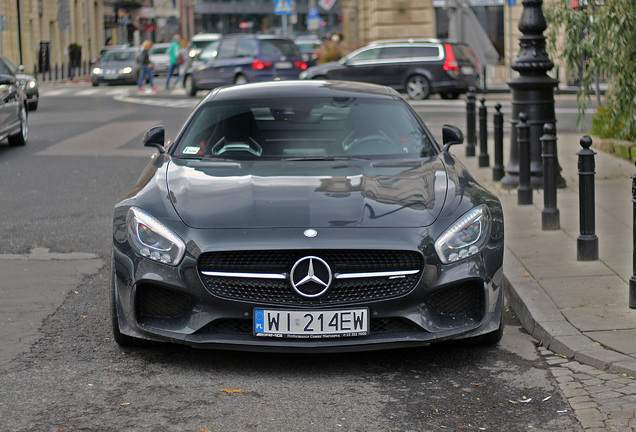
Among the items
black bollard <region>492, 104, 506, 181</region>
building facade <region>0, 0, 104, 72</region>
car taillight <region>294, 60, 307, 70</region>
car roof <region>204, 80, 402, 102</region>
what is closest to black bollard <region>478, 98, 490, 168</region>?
black bollard <region>492, 104, 506, 181</region>

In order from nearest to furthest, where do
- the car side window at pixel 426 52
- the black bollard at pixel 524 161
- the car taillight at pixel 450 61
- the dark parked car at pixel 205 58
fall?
1. the black bollard at pixel 524 161
2. the car taillight at pixel 450 61
3. the car side window at pixel 426 52
4. the dark parked car at pixel 205 58

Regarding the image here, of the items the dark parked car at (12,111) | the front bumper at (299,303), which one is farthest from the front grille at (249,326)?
the dark parked car at (12,111)

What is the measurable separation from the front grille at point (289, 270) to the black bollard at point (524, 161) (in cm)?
491

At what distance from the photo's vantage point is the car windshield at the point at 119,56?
3834 cm

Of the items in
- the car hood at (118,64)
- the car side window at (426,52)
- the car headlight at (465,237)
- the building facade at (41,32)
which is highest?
the building facade at (41,32)

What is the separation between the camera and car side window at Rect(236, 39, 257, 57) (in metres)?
29.0

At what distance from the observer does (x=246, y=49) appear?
95.6ft

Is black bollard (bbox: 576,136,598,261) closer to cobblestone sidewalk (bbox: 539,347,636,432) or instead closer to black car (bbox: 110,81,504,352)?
black car (bbox: 110,81,504,352)

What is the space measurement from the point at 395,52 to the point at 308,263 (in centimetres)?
2311

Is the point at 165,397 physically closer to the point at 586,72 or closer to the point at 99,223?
the point at 99,223

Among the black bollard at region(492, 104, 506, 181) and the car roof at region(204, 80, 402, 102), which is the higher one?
the car roof at region(204, 80, 402, 102)

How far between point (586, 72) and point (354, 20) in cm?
3610

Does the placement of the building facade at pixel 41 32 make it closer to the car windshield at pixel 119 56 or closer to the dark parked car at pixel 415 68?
the car windshield at pixel 119 56

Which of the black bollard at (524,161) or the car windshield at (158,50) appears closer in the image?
the black bollard at (524,161)
